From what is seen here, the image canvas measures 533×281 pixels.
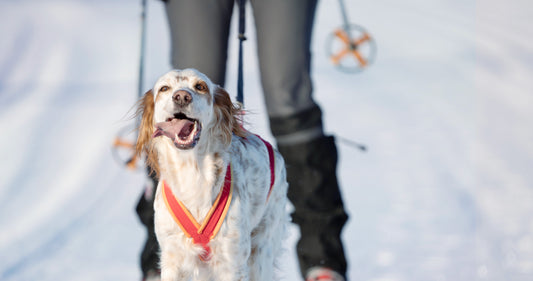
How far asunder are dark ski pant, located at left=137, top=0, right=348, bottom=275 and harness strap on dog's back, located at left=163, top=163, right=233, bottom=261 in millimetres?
816

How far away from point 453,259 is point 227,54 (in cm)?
217

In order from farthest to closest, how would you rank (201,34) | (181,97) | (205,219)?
(201,34) → (205,219) → (181,97)

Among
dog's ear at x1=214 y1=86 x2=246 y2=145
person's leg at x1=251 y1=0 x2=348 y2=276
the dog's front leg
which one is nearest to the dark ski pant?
person's leg at x1=251 y1=0 x2=348 y2=276

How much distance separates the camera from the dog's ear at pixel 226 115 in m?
2.33

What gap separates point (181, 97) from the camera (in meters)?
2.06

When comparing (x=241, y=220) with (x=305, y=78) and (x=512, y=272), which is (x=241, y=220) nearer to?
(x=305, y=78)

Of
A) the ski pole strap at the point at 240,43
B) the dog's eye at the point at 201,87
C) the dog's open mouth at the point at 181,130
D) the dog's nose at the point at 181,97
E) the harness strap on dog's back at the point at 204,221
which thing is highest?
the ski pole strap at the point at 240,43

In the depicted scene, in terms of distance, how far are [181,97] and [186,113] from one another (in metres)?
0.07

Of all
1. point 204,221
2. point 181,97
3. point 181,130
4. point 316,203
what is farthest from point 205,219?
point 316,203

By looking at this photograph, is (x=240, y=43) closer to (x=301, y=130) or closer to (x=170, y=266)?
(x=301, y=130)

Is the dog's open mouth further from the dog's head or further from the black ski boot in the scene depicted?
the black ski boot

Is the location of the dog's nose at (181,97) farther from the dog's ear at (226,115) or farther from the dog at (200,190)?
the dog's ear at (226,115)

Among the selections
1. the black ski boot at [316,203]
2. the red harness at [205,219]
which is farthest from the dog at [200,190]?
the black ski boot at [316,203]

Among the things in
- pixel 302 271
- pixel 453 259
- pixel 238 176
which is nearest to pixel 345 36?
pixel 453 259
